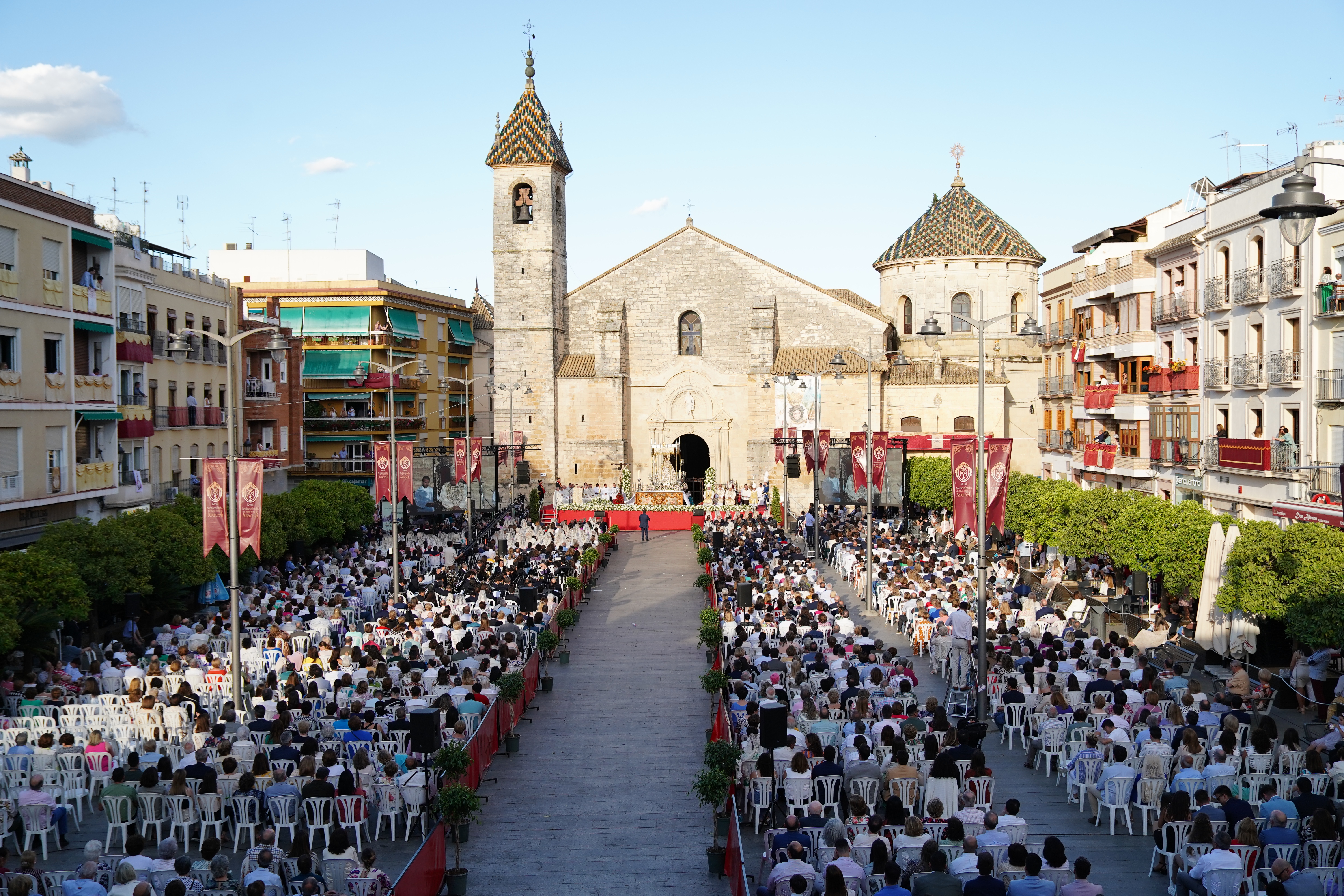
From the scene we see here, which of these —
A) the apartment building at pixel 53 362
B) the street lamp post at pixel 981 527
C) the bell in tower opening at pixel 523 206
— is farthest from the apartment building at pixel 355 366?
the street lamp post at pixel 981 527

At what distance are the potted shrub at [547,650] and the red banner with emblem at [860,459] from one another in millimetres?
13365

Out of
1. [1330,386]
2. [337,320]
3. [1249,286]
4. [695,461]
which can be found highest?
[337,320]

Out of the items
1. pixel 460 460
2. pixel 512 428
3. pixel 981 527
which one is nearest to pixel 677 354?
pixel 512 428

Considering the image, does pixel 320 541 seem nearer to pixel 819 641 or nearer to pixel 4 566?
pixel 4 566

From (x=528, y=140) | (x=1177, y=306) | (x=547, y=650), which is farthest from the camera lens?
(x=528, y=140)

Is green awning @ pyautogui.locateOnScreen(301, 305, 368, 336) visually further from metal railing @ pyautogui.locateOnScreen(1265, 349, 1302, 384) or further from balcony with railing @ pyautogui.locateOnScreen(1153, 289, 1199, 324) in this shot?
metal railing @ pyautogui.locateOnScreen(1265, 349, 1302, 384)

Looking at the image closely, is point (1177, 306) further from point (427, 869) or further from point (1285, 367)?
point (427, 869)

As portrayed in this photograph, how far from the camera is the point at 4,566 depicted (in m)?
19.7

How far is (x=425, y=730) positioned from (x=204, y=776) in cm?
245

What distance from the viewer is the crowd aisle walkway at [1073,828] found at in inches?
468

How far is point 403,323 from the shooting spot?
62.5 m

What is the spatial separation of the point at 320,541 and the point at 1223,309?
27.3 meters

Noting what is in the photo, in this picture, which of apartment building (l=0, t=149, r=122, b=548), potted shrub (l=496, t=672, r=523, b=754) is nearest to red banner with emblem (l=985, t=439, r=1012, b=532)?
potted shrub (l=496, t=672, r=523, b=754)

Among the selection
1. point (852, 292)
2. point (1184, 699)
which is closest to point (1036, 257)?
point (852, 292)
